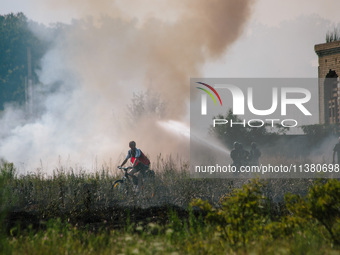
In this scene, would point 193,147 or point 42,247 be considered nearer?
point 42,247

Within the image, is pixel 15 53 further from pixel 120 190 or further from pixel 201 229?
pixel 201 229

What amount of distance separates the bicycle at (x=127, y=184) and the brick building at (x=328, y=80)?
15461 mm

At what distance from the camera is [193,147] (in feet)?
85.6

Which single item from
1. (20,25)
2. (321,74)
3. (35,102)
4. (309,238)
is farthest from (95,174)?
(20,25)

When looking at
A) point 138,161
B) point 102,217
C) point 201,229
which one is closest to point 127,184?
point 138,161

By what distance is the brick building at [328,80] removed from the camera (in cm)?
2611

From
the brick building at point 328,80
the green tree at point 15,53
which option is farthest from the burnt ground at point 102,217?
the green tree at point 15,53

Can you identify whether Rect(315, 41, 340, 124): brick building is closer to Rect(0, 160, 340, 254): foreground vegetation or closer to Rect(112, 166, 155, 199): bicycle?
Rect(112, 166, 155, 199): bicycle

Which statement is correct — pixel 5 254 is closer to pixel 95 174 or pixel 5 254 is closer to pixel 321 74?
pixel 95 174

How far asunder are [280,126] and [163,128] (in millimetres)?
6083

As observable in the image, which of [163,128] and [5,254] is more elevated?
[163,128]

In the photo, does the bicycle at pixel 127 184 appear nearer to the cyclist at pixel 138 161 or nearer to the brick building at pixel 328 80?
the cyclist at pixel 138 161

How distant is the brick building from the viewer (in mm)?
26109

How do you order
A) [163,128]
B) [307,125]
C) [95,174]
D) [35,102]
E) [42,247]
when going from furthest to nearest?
[35,102] → [163,128] → [307,125] → [95,174] → [42,247]
